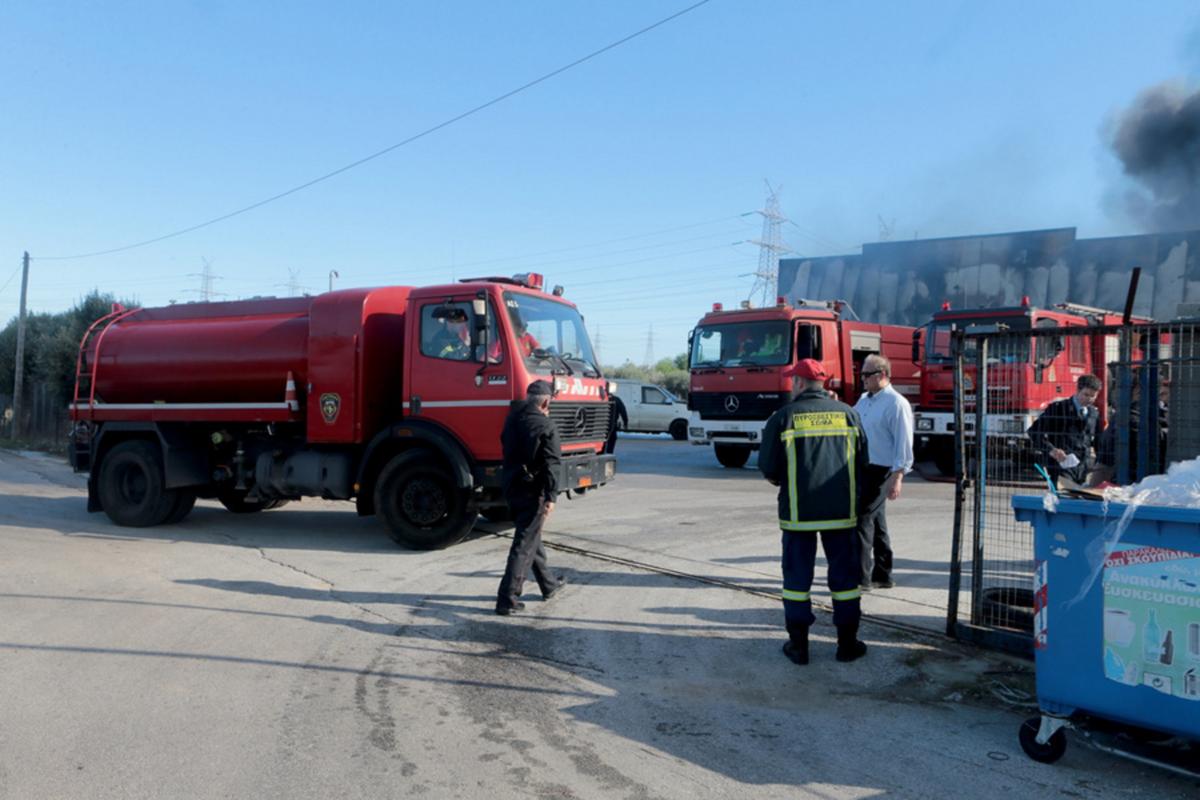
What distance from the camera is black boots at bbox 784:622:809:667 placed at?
545 cm

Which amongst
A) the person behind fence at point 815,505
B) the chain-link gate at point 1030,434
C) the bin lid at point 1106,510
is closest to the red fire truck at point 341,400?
the person behind fence at point 815,505

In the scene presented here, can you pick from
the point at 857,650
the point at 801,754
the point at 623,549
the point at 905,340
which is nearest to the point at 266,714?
the point at 801,754

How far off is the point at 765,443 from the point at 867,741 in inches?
73.9

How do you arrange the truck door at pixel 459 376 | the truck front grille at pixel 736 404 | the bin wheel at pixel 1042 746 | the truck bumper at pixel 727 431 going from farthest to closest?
the truck bumper at pixel 727 431, the truck front grille at pixel 736 404, the truck door at pixel 459 376, the bin wheel at pixel 1042 746

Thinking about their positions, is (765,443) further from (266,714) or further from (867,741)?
(266,714)

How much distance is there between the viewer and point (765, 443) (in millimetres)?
5590

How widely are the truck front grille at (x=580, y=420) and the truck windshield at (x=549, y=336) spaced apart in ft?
1.22

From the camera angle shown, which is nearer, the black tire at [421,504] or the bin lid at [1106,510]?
the bin lid at [1106,510]

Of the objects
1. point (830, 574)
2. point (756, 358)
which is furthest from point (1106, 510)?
point (756, 358)

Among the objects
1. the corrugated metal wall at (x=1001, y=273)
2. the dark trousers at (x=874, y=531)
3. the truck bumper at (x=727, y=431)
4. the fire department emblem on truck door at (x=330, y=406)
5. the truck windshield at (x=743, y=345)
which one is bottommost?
the dark trousers at (x=874, y=531)

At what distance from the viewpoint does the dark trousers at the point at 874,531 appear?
664cm

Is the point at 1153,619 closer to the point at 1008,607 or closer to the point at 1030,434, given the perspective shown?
the point at 1008,607

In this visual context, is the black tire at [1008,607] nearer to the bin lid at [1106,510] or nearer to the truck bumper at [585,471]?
the bin lid at [1106,510]

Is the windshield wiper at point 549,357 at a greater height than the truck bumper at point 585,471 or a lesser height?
greater
